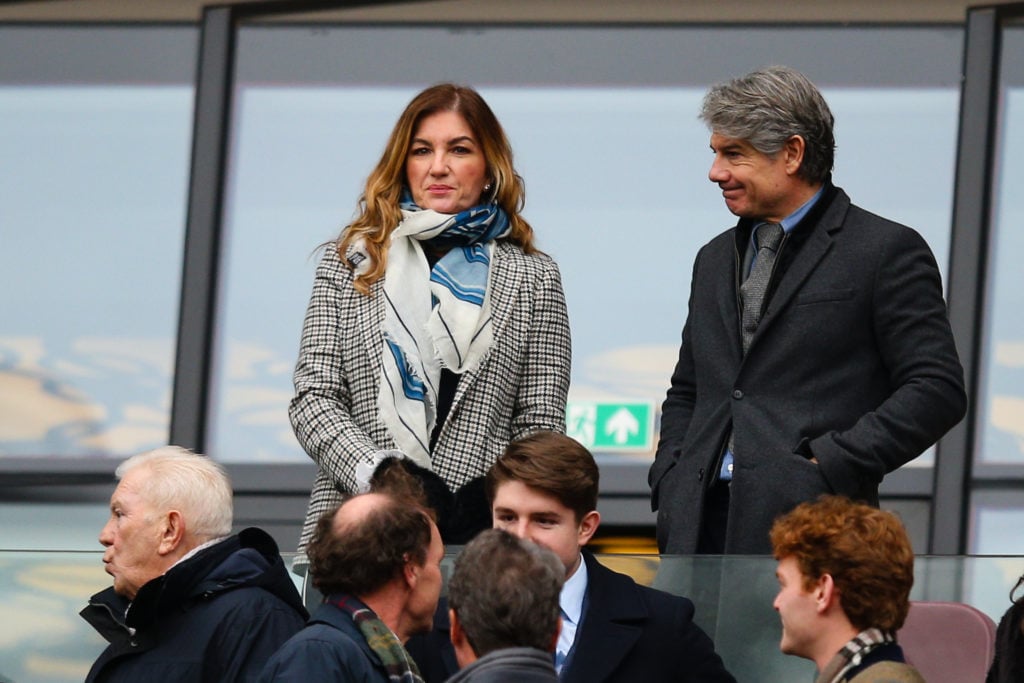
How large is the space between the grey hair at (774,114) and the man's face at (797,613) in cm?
127

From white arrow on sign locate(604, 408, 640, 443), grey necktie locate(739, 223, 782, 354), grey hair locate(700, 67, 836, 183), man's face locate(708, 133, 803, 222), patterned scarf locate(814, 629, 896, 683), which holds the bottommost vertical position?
patterned scarf locate(814, 629, 896, 683)

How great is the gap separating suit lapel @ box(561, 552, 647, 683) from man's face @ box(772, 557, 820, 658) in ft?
A: 2.25

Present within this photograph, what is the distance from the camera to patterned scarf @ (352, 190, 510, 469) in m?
5.27

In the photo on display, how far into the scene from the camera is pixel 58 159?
29.7 ft

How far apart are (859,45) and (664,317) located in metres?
1.42

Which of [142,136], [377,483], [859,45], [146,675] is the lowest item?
[146,675]

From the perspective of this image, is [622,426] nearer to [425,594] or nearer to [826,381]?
[826,381]

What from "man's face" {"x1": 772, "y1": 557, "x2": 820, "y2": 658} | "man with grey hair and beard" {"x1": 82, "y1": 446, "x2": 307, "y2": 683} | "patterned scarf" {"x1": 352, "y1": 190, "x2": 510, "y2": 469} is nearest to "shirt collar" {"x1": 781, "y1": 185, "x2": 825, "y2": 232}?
"patterned scarf" {"x1": 352, "y1": 190, "x2": 510, "y2": 469}

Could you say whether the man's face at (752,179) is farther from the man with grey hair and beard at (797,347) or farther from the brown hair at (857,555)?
the brown hair at (857,555)

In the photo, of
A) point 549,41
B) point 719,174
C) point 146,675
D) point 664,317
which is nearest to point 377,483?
point 146,675

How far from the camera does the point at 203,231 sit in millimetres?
8938

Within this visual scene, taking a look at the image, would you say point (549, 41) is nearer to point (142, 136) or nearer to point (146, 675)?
point (142, 136)

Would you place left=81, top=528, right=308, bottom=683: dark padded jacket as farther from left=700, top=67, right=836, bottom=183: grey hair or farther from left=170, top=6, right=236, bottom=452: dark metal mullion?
left=170, top=6, right=236, bottom=452: dark metal mullion

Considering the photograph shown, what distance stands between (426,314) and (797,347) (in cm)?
101
